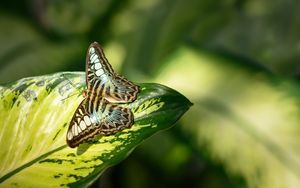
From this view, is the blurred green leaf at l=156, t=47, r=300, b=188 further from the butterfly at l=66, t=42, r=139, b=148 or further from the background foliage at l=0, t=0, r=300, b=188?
the butterfly at l=66, t=42, r=139, b=148

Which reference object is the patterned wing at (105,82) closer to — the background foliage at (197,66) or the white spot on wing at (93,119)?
the white spot on wing at (93,119)

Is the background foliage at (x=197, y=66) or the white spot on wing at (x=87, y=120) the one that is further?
the background foliage at (x=197, y=66)

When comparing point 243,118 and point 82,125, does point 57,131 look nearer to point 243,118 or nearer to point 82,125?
point 82,125

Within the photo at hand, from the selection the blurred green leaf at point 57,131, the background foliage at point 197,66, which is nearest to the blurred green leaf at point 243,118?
the background foliage at point 197,66

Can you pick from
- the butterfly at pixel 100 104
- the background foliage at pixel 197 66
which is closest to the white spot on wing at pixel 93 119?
the butterfly at pixel 100 104

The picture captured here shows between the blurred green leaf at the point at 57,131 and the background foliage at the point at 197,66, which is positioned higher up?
the background foliage at the point at 197,66

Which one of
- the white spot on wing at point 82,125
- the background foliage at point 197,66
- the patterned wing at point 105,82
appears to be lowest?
the white spot on wing at point 82,125

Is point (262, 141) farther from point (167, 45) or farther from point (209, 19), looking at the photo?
point (209, 19)

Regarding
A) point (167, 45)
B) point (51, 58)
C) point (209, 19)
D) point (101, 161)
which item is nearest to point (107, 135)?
point (101, 161)
